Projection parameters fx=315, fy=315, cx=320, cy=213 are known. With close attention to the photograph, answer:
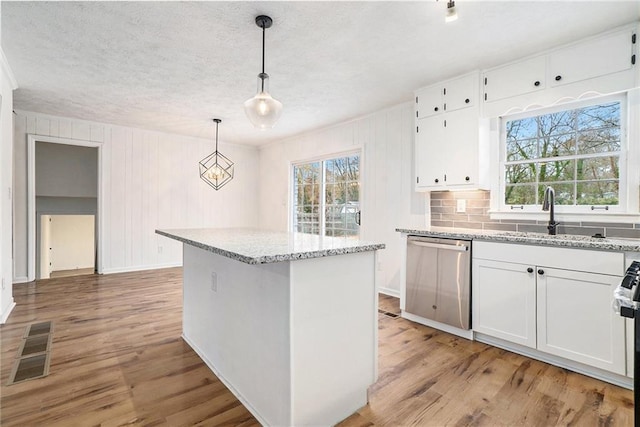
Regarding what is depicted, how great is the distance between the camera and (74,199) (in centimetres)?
668

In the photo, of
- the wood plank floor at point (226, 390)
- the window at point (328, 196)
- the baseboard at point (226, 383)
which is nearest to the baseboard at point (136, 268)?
the wood plank floor at point (226, 390)

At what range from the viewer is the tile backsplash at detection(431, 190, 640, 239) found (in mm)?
2406

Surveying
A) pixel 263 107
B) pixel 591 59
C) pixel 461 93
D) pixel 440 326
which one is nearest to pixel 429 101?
pixel 461 93

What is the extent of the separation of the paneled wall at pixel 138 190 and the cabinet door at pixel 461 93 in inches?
159

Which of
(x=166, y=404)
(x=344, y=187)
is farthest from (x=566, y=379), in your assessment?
(x=344, y=187)

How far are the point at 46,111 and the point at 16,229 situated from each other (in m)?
1.69

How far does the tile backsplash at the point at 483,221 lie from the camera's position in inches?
94.7

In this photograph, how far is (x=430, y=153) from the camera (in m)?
3.30

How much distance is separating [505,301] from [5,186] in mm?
4688

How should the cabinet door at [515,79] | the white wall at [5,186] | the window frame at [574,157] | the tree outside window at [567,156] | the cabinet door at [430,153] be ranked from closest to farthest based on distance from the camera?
the window frame at [574,157] → the tree outside window at [567,156] → the cabinet door at [515,79] → the white wall at [5,186] → the cabinet door at [430,153]

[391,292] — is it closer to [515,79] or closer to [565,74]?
[515,79]

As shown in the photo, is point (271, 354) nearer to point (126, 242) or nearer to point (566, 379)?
point (566, 379)

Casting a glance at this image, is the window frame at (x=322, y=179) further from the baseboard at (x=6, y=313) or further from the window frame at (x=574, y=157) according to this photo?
the baseboard at (x=6, y=313)

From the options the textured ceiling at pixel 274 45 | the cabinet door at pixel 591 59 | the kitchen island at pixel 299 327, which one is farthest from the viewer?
the cabinet door at pixel 591 59
